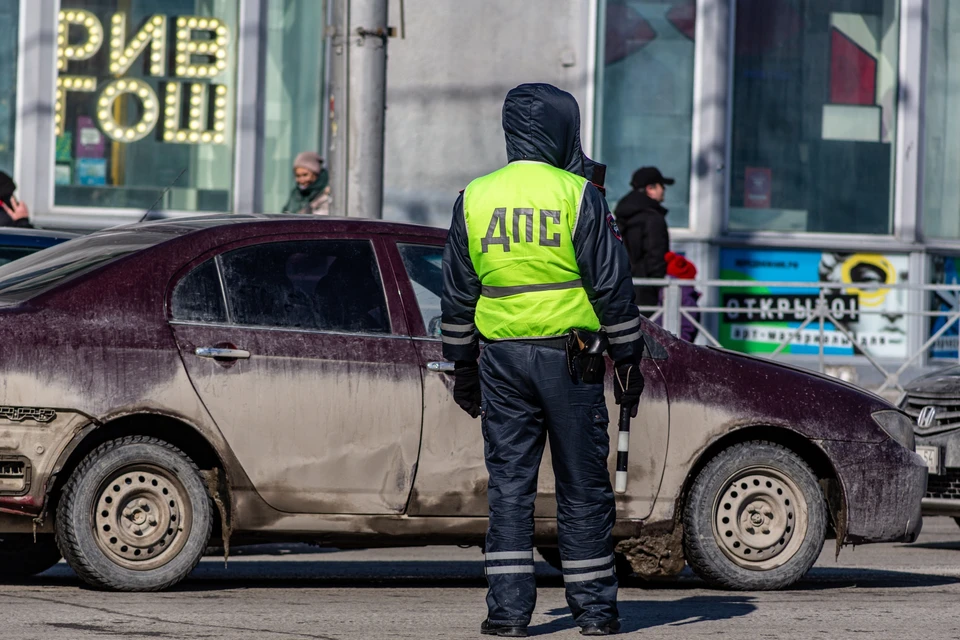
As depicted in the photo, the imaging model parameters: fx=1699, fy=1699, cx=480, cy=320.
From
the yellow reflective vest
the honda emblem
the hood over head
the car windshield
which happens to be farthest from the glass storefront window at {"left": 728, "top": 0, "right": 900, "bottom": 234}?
the yellow reflective vest

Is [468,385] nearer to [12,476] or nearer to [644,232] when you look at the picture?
[12,476]

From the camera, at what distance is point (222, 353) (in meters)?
6.62

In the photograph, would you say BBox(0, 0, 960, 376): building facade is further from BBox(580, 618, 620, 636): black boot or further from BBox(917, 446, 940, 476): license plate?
BBox(580, 618, 620, 636): black boot

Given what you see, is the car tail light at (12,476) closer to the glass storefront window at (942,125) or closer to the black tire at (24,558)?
the black tire at (24,558)

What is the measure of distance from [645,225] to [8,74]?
5805 mm

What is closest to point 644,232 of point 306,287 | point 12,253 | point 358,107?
point 358,107

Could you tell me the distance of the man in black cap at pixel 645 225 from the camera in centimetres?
1316

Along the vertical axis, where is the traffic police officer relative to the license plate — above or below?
above

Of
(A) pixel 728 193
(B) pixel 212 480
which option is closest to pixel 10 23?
(A) pixel 728 193

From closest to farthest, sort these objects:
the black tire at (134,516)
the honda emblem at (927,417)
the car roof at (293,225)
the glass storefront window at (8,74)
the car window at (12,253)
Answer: the black tire at (134,516) → the car roof at (293,225) → the car window at (12,253) → the honda emblem at (927,417) → the glass storefront window at (8,74)

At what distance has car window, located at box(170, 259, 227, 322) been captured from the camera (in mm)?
6703

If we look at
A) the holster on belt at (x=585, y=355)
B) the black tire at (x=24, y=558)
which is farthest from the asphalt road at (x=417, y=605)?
the holster on belt at (x=585, y=355)

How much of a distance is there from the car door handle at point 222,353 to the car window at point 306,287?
0.52 ft

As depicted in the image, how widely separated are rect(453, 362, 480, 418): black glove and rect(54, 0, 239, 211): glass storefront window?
31.3 ft
